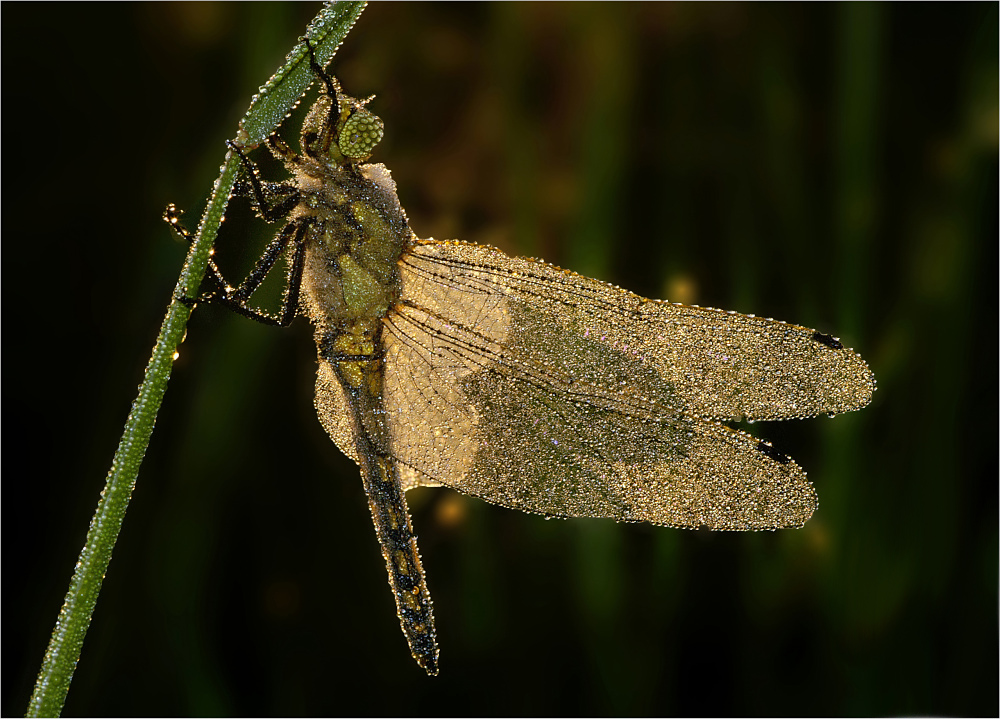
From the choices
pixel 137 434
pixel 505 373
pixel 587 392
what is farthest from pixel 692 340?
pixel 137 434

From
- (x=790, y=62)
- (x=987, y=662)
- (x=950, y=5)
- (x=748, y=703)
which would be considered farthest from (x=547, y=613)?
(x=950, y=5)

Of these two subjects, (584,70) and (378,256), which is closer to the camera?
(378,256)

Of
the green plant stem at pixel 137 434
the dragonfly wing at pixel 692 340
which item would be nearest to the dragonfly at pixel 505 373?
the dragonfly wing at pixel 692 340

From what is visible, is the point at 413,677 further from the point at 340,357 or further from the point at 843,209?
the point at 843,209

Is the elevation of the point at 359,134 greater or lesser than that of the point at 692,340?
greater

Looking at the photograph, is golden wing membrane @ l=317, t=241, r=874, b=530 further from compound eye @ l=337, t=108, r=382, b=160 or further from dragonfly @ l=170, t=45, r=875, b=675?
compound eye @ l=337, t=108, r=382, b=160

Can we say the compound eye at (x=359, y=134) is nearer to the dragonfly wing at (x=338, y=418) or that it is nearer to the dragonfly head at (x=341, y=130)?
the dragonfly head at (x=341, y=130)

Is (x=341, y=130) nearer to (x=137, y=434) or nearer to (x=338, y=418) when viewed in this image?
(x=338, y=418)
